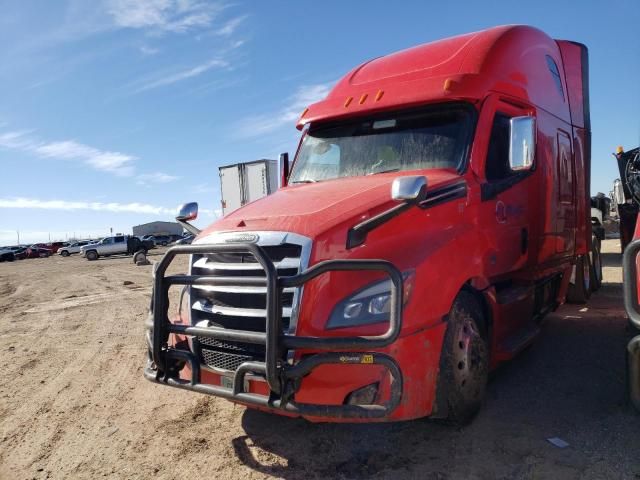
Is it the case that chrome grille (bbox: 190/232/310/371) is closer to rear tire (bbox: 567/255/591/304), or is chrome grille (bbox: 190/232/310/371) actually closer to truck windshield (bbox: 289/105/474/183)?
truck windshield (bbox: 289/105/474/183)

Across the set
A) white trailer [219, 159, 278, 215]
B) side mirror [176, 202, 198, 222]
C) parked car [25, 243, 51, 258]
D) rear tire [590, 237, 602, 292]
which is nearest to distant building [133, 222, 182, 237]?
parked car [25, 243, 51, 258]

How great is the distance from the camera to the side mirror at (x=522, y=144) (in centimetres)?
410

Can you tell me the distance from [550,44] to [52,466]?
6653 mm

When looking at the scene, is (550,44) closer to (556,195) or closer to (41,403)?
(556,195)

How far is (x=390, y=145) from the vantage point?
4531 mm

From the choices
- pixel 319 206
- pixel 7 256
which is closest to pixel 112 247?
pixel 7 256

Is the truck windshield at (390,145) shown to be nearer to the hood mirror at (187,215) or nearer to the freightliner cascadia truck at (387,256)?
the freightliner cascadia truck at (387,256)

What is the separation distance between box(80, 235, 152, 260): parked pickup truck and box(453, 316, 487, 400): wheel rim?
40.1 m

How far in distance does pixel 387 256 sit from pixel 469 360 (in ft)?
3.72

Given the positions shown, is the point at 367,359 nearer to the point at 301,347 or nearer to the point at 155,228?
the point at 301,347

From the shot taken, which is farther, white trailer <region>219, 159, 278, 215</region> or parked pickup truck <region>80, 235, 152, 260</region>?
parked pickup truck <region>80, 235, 152, 260</region>

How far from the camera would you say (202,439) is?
3.95 meters

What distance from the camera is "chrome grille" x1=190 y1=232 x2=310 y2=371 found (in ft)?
10.7

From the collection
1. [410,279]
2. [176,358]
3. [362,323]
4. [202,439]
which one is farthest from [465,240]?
[202,439]
